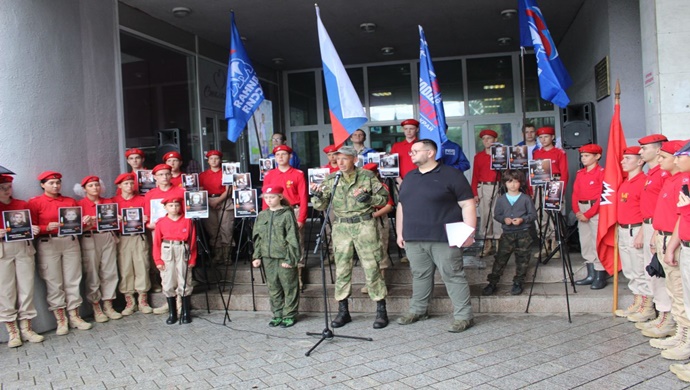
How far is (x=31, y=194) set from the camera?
248 inches

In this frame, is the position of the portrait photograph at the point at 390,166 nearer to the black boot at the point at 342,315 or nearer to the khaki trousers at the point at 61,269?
the black boot at the point at 342,315

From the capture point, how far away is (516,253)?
610cm

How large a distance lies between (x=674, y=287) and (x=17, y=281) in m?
6.37

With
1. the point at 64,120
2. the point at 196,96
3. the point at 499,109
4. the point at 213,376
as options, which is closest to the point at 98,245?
the point at 64,120

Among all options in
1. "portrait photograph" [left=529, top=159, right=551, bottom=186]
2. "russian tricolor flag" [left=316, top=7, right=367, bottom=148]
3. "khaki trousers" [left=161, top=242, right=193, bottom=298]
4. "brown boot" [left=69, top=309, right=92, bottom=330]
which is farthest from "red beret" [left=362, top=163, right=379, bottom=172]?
"brown boot" [left=69, top=309, right=92, bottom=330]

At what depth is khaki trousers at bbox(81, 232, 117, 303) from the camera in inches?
256

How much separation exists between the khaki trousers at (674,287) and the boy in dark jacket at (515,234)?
1569 mm

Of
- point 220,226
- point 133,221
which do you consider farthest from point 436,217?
point 133,221

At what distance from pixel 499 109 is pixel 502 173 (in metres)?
6.02

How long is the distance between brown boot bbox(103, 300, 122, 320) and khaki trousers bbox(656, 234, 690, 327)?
5871 millimetres

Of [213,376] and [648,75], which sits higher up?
[648,75]

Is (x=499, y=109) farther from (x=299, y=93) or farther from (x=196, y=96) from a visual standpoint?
(x=196, y=96)

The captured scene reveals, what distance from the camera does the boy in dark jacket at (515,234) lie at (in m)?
6.00

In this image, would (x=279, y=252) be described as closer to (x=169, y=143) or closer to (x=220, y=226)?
(x=220, y=226)
